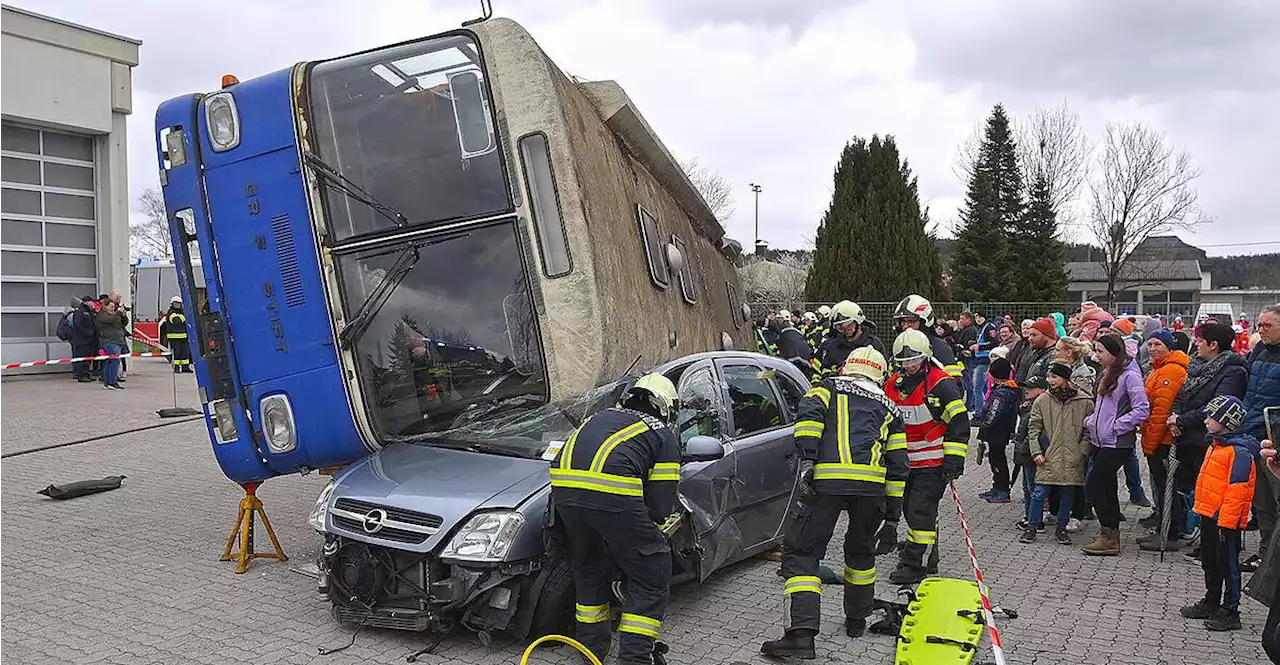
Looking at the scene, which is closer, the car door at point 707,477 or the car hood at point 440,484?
the car hood at point 440,484

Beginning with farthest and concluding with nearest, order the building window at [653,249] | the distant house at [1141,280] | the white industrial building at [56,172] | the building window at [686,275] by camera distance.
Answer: the distant house at [1141,280], the white industrial building at [56,172], the building window at [686,275], the building window at [653,249]

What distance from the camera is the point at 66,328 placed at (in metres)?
17.5

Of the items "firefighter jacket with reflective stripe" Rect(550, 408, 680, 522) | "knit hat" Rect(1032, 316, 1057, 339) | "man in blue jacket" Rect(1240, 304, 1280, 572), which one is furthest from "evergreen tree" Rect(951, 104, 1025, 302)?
"firefighter jacket with reflective stripe" Rect(550, 408, 680, 522)

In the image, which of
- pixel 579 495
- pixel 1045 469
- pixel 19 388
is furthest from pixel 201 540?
pixel 19 388

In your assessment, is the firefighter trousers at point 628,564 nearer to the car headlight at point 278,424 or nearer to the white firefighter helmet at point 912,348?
the car headlight at point 278,424

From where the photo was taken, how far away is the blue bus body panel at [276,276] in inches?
221

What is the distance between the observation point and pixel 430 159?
5520 mm

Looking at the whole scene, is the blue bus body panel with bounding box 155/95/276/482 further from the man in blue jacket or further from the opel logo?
the man in blue jacket

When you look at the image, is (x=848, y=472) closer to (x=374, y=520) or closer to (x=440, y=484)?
(x=440, y=484)

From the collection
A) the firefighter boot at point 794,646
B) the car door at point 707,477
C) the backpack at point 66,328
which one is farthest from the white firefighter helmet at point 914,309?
the backpack at point 66,328

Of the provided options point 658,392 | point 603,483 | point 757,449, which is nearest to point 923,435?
point 757,449

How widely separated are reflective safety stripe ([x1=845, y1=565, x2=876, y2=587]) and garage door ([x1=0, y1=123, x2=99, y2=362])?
1796 cm

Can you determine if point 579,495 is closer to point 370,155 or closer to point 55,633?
point 370,155

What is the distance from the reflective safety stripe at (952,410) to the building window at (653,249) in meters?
2.11
